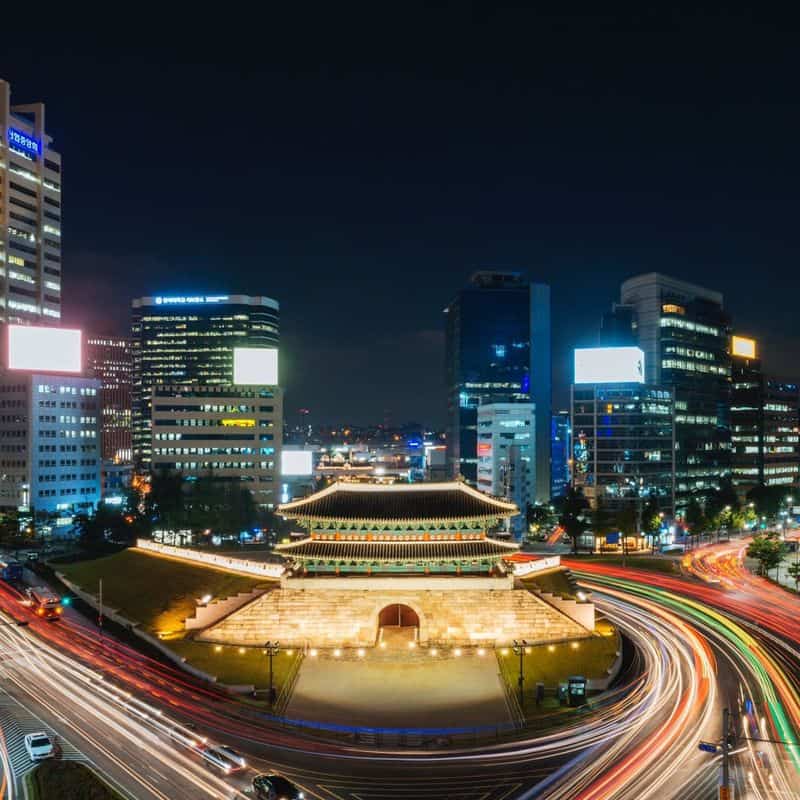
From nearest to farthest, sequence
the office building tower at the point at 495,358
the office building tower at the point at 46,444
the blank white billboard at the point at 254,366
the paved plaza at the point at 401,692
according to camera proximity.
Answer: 1. the paved plaza at the point at 401,692
2. the office building tower at the point at 46,444
3. the blank white billboard at the point at 254,366
4. the office building tower at the point at 495,358

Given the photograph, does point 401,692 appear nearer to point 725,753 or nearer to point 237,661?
point 237,661

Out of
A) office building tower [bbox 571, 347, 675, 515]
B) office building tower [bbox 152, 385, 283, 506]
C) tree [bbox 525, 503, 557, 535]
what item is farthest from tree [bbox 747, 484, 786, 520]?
office building tower [bbox 152, 385, 283, 506]

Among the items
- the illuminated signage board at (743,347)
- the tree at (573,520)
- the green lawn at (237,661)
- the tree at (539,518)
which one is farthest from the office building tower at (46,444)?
the illuminated signage board at (743,347)

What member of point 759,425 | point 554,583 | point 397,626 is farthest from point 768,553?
point 759,425

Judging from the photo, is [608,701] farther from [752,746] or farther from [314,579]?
[314,579]

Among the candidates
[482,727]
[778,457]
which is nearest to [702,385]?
[778,457]

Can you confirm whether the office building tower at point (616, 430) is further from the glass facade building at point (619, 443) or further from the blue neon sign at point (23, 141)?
the blue neon sign at point (23, 141)
